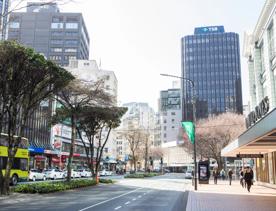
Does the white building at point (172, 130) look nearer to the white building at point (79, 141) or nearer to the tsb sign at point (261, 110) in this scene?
the white building at point (79, 141)


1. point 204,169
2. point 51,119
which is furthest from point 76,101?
point 204,169

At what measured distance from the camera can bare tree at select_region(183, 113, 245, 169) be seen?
6394cm

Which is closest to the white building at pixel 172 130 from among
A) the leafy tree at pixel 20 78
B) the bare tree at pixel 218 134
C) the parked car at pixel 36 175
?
the bare tree at pixel 218 134

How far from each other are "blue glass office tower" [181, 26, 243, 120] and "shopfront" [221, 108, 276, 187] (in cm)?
10150

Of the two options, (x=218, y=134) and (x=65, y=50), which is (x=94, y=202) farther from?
(x=65, y=50)

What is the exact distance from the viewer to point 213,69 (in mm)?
145375

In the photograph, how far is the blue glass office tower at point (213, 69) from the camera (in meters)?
145

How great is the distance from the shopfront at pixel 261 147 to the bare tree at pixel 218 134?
18144 millimetres

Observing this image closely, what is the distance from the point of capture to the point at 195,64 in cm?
14662

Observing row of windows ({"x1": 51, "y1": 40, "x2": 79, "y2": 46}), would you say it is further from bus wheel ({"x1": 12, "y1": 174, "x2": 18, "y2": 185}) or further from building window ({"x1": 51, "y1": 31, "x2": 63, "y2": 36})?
bus wheel ({"x1": 12, "y1": 174, "x2": 18, "y2": 185})

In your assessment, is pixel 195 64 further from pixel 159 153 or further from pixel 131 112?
pixel 131 112

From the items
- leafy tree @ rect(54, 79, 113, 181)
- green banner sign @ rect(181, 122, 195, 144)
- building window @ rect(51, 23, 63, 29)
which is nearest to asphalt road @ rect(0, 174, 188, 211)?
green banner sign @ rect(181, 122, 195, 144)

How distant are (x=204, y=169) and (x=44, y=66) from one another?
986 inches

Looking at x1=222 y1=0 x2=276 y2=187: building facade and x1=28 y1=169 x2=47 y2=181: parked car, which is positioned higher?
x1=222 y1=0 x2=276 y2=187: building facade
